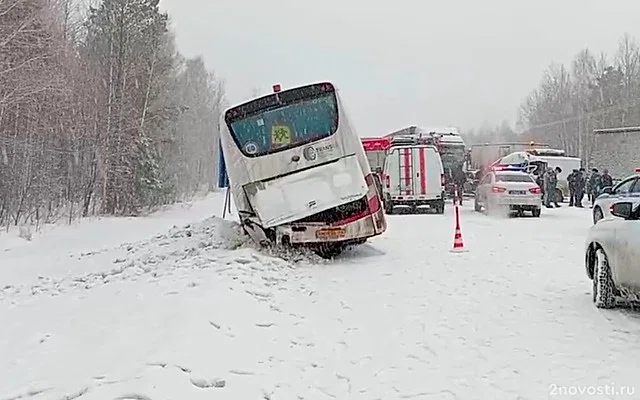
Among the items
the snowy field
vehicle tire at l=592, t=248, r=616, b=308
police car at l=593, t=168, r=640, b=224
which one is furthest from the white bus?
police car at l=593, t=168, r=640, b=224

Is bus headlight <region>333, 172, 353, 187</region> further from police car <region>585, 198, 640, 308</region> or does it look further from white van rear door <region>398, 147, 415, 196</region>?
white van rear door <region>398, 147, 415, 196</region>

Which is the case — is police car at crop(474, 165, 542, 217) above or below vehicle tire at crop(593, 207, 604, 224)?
above

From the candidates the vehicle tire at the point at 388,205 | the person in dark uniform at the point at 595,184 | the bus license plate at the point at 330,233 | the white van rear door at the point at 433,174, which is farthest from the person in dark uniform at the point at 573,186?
the bus license plate at the point at 330,233

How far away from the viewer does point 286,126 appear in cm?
1268

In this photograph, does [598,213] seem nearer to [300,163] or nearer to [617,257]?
[300,163]

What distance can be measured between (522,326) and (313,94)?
259 inches

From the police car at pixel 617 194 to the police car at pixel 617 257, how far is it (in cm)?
913

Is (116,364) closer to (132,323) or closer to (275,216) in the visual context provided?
(132,323)

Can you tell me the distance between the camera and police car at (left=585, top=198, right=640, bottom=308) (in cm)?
728

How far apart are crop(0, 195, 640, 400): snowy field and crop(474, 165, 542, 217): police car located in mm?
10389

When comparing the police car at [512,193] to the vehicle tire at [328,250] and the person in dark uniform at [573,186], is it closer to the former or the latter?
the person in dark uniform at [573,186]

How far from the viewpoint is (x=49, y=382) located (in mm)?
5188

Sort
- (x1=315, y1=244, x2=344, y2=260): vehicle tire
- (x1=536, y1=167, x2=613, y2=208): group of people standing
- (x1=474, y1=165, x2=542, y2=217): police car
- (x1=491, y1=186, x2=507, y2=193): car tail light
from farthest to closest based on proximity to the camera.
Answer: (x1=536, y1=167, x2=613, y2=208): group of people standing → (x1=491, y1=186, x2=507, y2=193): car tail light → (x1=474, y1=165, x2=542, y2=217): police car → (x1=315, y1=244, x2=344, y2=260): vehicle tire

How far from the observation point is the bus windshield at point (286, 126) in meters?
12.6
